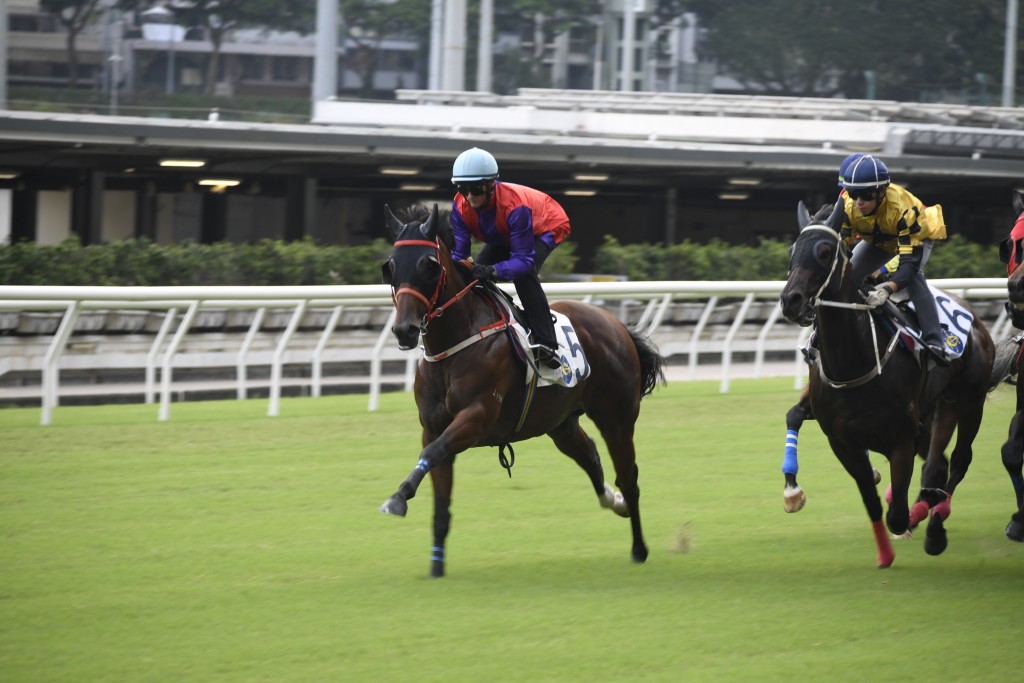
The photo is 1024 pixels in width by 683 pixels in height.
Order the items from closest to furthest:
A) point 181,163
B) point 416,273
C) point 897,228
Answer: point 416,273 < point 897,228 < point 181,163

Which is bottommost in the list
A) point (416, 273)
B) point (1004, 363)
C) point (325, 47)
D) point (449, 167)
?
point (1004, 363)

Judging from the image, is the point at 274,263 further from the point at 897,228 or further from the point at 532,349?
the point at 897,228

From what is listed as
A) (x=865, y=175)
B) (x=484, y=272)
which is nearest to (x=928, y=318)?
(x=865, y=175)

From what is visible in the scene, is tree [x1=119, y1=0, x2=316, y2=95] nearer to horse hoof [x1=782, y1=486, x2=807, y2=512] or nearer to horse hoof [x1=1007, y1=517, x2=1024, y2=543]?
horse hoof [x1=782, y1=486, x2=807, y2=512]

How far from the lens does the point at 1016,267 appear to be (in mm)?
6637

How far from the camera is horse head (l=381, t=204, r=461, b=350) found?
5.48 meters

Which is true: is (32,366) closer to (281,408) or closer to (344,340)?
(281,408)

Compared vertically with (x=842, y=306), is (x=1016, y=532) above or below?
below

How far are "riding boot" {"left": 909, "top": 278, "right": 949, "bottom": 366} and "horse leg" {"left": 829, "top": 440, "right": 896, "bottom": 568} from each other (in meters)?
0.61

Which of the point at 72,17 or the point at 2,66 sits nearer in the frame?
the point at 2,66

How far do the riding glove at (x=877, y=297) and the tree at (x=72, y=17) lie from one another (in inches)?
1119

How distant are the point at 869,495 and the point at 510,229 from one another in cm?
203

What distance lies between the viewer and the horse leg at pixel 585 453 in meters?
6.64

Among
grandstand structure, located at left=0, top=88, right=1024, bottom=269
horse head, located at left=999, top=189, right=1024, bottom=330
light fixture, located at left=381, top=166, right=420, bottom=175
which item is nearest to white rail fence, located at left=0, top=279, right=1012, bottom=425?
horse head, located at left=999, top=189, right=1024, bottom=330
